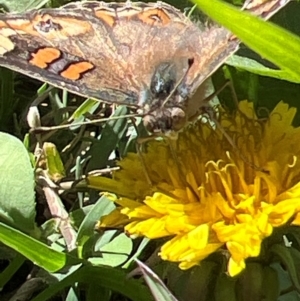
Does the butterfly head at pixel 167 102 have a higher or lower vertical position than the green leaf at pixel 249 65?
lower

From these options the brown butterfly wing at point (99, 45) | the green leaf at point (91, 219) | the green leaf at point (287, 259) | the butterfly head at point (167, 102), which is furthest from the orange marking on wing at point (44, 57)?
the green leaf at point (287, 259)

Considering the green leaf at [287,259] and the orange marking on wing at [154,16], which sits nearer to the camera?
the green leaf at [287,259]

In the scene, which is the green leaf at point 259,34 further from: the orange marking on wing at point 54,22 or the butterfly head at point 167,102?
the orange marking on wing at point 54,22

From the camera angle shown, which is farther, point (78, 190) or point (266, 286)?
point (78, 190)

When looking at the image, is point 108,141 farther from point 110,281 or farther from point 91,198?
point 110,281

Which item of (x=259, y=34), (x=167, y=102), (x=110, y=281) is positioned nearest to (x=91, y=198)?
(x=110, y=281)

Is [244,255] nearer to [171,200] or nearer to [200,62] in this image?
[171,200]

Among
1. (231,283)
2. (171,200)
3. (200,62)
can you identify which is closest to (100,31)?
(200,62)
